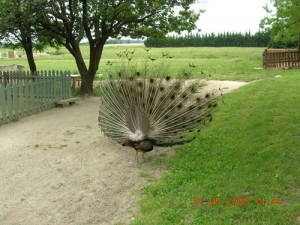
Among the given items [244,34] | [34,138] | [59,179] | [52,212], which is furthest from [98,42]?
[244,34]

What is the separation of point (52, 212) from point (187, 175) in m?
2.21

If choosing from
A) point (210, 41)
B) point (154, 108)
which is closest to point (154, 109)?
point (154, 108)

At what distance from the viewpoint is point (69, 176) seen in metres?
6.63

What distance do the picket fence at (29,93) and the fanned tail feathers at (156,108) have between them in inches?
191

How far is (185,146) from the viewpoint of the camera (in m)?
7.89

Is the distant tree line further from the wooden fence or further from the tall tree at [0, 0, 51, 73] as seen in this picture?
the tall tree at [0, 0, 51, 73]

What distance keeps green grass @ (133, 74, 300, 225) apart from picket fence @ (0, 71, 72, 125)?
19.3 ft

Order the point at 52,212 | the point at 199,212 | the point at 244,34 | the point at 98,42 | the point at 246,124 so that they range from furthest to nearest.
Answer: the point at 244,34, the point at 98,42, the point at 246,124, the point at 52,212, the point at 199,212

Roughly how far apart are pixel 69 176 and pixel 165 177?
5.68 ft

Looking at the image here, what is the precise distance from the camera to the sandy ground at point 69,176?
5293 mm

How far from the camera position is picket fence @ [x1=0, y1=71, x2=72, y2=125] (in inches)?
434

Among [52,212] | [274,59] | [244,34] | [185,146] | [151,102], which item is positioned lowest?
[52,212]

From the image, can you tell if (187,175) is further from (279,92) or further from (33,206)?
(279,92)

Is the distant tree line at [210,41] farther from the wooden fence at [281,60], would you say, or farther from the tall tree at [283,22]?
the wooden fence at [281,60]
